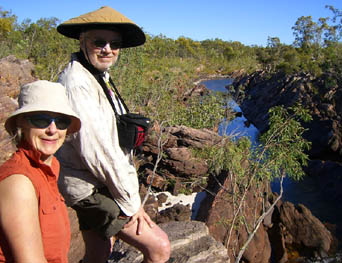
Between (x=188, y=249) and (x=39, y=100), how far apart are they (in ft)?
8.84

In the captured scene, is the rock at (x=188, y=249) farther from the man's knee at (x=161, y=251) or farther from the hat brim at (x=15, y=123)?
the hat brim at (x=15, y=123)

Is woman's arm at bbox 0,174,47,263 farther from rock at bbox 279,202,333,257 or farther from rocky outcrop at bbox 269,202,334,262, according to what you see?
rock at bbox 279,202,333,257

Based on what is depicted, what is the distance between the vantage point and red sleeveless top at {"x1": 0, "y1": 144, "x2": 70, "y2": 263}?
1.17 metres

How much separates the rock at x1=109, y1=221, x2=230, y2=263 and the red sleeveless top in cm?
194

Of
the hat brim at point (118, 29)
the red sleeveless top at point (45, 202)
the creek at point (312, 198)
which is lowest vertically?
the creek at point (312, 198)

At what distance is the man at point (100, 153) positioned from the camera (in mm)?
1646

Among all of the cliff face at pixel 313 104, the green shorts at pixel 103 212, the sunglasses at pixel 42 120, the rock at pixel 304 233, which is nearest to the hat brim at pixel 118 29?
the sunglasses at pixel 42 120

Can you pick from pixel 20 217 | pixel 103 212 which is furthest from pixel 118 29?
pixel 20 217

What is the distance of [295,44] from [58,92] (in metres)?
59.0

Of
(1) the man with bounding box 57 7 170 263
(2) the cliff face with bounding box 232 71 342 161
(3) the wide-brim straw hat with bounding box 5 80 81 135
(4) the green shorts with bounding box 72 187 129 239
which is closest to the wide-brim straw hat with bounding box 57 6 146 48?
(1) the man with bounding box 57 7 170 263

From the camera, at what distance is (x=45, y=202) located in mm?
1264

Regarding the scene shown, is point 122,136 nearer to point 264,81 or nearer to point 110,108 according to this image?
point 110,108

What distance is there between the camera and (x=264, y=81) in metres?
39.0

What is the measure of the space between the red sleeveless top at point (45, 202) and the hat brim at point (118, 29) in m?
0.80
